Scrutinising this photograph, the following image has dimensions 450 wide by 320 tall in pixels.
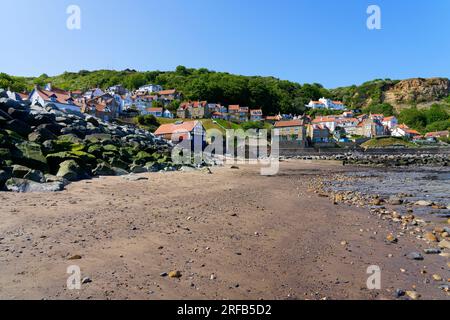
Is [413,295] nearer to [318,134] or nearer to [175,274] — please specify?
[175,274]

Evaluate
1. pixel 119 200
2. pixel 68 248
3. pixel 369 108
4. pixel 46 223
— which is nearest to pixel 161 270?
pixel 68 248

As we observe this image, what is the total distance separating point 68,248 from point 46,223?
2.27 m

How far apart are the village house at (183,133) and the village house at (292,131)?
29.3 m

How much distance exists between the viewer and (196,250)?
7.87 m

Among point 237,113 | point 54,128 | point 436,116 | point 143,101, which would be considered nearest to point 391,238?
point 54,128

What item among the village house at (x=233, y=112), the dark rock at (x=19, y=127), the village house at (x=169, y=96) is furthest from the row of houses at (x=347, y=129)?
the dark rock at (x=19, y=127)

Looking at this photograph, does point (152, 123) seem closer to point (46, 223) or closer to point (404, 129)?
point (46, 223)

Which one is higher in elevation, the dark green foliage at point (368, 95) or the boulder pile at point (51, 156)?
the dark green foliage at point (368, 95)

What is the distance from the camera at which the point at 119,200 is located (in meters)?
12.9

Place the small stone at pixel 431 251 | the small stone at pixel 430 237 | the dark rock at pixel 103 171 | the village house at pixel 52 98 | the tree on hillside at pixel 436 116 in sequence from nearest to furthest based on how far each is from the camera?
the small stone at pixel 431 251 → the small stone at pixel 430 237 → the dark rock at pixel 103 171 → the village house at pixel 52 98 → the tree on hillside at pixel 436 116

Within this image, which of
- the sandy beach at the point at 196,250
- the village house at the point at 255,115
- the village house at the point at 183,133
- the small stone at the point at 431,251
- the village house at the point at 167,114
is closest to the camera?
the sandy beach at the point at 196,250

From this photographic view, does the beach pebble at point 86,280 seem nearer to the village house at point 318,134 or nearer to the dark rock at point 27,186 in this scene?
the dark rock at point 27,186

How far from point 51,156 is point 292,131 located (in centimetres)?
7239

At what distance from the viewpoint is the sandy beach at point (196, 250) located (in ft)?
19.5
